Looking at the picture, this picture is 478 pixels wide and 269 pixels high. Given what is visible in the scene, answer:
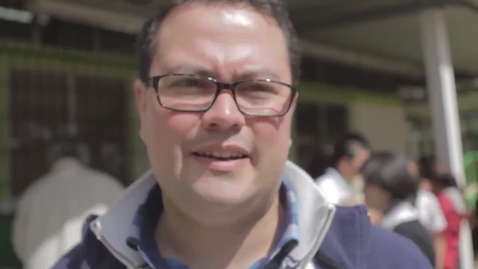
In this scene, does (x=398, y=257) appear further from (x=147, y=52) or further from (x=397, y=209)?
(x=397, y=209)

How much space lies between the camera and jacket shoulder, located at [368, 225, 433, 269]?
3.51ft

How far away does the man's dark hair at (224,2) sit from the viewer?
3.53ft

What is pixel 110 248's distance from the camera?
109 centimetres

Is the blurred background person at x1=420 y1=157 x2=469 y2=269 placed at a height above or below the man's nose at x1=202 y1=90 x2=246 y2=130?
below

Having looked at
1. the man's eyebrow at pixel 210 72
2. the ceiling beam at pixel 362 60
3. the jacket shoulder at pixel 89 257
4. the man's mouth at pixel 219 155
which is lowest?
the jacket shoulder at pixel 89 257

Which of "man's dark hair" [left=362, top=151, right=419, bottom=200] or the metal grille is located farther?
the metal grille

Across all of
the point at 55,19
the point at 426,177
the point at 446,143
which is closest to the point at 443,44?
the point at 446,143

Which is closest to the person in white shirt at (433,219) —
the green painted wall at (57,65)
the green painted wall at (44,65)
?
the green painted wall at (57,65)

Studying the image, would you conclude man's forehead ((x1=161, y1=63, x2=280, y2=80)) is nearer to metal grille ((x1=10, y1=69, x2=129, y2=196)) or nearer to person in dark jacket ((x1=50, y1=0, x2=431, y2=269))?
person in dark jacket ((x1=50, y1=0, x2=431, y2=269))

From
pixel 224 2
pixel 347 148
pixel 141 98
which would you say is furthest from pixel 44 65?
pixel 224 2

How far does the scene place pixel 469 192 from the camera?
770 centimetres

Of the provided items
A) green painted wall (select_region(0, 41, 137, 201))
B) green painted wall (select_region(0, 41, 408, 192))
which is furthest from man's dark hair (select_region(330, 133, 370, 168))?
green painted wall (select_region(0, 41, 137, 201))

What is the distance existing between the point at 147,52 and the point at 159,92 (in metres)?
0.12

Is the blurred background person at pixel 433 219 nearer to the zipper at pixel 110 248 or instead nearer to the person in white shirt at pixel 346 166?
the person in white shirt at pixel 346 166
